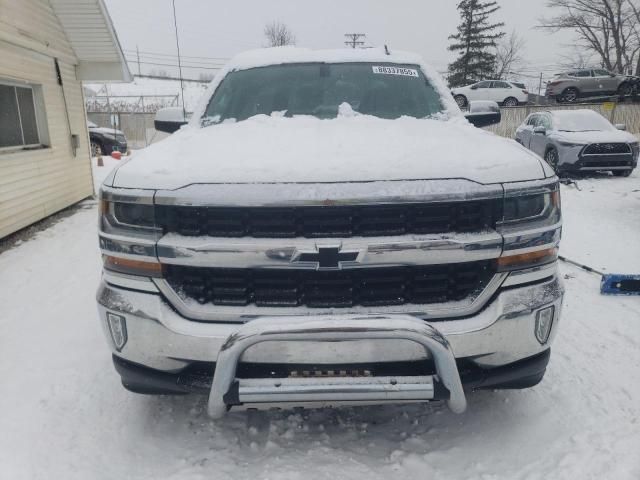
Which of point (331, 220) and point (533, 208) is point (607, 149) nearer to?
point (533, 208)

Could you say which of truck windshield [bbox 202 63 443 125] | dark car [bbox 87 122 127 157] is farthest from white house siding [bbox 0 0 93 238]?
dark car [bbox 87 122 127 157]

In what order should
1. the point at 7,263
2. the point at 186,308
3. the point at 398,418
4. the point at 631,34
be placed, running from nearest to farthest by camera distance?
the point at 186,308 < the point at 398,418 < the point at 7,263 < the point at 631,34

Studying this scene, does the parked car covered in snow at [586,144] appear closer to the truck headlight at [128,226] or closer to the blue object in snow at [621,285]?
the blue object in snow at [621,285]

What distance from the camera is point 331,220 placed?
1.84 m

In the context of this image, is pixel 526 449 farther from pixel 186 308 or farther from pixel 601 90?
pixel 601 90

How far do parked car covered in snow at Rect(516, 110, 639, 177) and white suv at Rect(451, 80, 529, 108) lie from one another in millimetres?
15847

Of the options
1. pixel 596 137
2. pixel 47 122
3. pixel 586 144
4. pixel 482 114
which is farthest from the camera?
pixel 596 137

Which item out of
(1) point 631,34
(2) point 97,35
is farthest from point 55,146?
(1) point 631,34

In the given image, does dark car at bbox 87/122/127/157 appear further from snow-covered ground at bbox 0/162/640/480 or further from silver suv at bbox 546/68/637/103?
silver suv at bbox 546/68/637/103

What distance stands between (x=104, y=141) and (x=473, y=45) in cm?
3998

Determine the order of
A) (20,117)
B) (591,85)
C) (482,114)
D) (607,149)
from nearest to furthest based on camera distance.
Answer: (482,114) < (20,117) < (607,149) < (591,85)

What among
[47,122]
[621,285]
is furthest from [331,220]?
[47,122]

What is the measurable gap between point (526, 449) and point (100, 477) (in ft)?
6.11

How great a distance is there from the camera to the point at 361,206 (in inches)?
70.9
